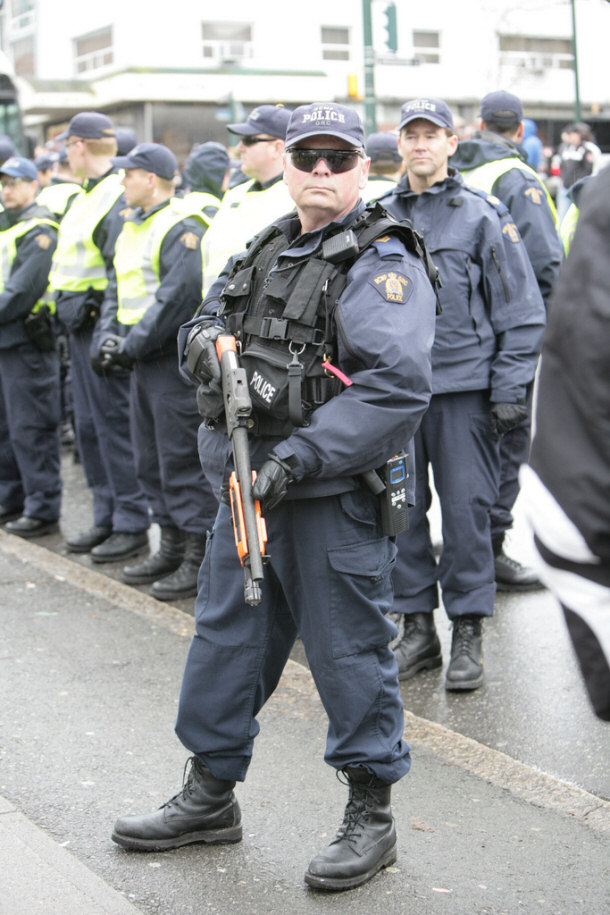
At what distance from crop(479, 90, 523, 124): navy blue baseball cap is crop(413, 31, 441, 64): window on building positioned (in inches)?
1317

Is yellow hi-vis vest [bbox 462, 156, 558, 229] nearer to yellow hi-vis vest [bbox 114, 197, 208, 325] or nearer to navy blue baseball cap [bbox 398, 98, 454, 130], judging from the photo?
navy blue baseball cap [bbox 398, 98, 454, 130]

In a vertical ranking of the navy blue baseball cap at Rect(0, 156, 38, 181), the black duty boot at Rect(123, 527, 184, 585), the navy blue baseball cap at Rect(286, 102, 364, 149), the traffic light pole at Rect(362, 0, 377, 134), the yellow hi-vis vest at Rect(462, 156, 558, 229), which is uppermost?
the traffic light pole at Rect(362, 0, 377, 134)

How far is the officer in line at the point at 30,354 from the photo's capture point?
23.8ft

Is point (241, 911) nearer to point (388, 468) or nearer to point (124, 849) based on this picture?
point (124, 849)

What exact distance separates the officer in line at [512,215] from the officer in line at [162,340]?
4.77ft

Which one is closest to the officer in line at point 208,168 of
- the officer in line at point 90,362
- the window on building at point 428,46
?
the officer in line at point 90,362

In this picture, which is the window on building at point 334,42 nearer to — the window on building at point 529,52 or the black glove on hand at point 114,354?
the window on building at point 529,52

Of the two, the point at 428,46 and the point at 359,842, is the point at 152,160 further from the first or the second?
the point at 428,46

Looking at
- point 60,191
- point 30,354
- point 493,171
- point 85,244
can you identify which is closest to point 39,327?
point 30,354

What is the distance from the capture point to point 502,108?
20.7 ft

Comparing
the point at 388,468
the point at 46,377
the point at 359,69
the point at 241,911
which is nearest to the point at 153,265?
the point at 46,377

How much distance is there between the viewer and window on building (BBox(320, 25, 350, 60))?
37156 mm

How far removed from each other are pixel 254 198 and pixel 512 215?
1.28 meters

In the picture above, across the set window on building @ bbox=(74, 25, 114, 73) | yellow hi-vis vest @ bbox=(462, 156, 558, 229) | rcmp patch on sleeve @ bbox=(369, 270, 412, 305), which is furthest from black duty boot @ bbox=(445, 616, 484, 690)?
window on building @ bbox=(74, 25, 114, 73)
